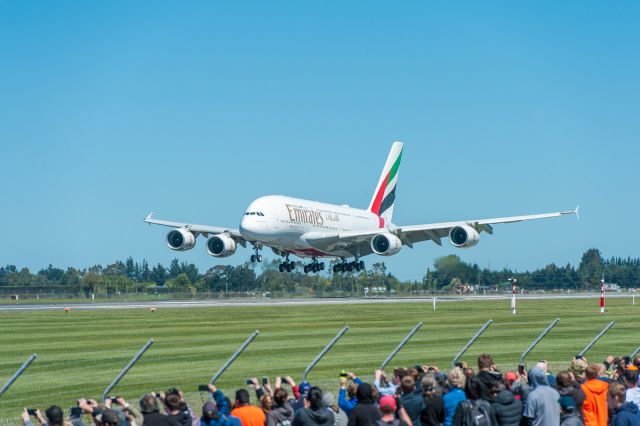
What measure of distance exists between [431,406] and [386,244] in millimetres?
70240

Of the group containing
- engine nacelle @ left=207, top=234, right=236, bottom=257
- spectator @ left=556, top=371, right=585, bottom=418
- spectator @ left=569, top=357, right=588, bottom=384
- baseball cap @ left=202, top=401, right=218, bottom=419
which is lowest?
baseball cap @ left=202, top=401, right=218, bottom=419

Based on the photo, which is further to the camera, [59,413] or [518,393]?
[518,393]

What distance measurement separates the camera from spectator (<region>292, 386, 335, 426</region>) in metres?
16.5

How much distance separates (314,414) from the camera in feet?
54.2

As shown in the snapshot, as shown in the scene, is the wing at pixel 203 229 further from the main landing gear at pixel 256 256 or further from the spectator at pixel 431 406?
the spectator at pixel 431 406

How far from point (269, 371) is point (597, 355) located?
12328 mm

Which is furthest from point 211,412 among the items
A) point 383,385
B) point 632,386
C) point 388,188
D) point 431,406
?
point 388,188

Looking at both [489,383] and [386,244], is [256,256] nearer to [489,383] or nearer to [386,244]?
[386,244]

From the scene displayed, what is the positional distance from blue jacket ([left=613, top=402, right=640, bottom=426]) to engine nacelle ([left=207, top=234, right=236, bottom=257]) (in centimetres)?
7075

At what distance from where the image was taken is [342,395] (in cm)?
1839

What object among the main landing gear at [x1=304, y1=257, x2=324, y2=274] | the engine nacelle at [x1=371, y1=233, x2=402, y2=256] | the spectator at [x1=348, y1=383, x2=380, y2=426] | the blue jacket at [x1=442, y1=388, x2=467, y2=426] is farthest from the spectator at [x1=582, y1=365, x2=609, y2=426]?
the main landing gear at [x1=304, y1=257, x2=324, y2=274]

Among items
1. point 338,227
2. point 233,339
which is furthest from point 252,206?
point 233,339

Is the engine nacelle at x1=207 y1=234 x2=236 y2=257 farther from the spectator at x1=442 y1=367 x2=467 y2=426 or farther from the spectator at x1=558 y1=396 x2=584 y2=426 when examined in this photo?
the spectator at x1=442 y1=367 x2=467 y2=426

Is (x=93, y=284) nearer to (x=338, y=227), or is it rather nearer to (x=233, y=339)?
(x=338, y=227)
